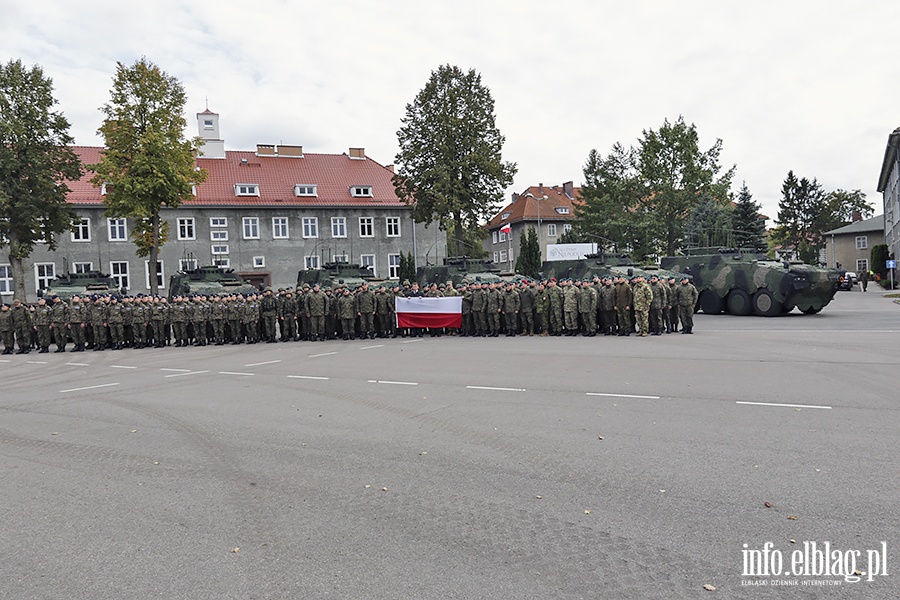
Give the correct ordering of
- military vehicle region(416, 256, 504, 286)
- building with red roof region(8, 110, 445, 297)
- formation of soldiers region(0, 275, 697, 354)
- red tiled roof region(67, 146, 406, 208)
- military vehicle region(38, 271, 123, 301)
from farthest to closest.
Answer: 1. red tiled roof region(67, 146, 406, 208)
2. building with red roof region(8, 110, 445, 297)
3. military vehicle region(416, 256, 504, 286)
4. military vehicle region(38, 271, 123, 301)
5. formation of soldiers region(0, 275, 697, 354)

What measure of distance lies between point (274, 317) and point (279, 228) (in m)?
27.1

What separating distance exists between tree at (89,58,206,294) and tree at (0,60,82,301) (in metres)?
→ 5.01

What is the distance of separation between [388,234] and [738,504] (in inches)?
1795

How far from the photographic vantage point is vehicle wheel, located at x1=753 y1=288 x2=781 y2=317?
23.8 meters

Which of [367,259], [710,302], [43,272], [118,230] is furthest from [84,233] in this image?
[710,302]

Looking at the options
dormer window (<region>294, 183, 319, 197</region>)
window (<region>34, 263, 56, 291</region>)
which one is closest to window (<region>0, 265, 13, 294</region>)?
window (<region>34, 263, 56, 291</region>)

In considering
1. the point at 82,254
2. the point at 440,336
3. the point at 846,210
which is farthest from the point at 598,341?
the point at 846,210

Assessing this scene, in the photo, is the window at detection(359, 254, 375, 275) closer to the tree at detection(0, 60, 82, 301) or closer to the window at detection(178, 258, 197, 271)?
the window at detection(178, 258, 197, 271)

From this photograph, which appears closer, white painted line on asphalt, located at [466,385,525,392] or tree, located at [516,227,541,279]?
white painted line on asphalt, located at [466,385,525,392]

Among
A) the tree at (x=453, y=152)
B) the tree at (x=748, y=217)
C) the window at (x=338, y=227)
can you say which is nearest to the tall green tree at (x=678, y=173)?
the tree at (x=748, y=217)

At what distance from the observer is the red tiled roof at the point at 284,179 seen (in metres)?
46.6

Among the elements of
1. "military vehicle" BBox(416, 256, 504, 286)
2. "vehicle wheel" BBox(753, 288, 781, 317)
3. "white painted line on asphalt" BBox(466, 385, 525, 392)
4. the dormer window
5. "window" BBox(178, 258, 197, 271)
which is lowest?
"white painted line on asphalt" BBox(466, 385, 525, 392)

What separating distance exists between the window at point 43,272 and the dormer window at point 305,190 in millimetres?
15241

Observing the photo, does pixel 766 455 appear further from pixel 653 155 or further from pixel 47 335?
pixel 653 155
